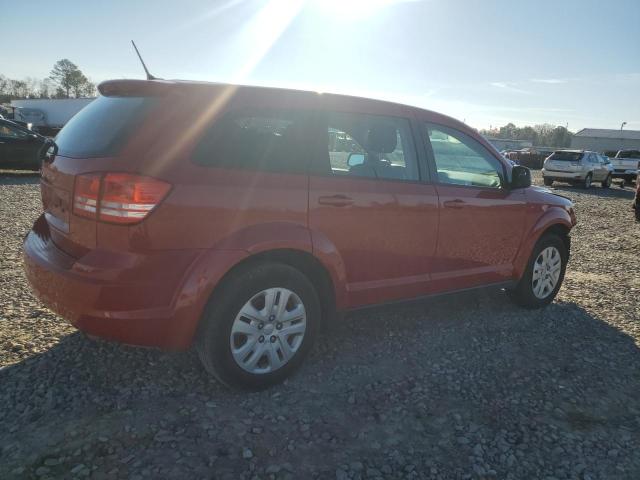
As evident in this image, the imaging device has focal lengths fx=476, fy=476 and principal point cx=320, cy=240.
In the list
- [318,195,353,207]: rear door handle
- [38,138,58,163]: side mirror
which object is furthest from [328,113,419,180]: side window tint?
[38,138,58,163]: side mirror

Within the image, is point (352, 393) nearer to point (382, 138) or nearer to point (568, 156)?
point (382, 138)

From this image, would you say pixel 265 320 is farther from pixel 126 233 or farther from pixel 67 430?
pixel 67 430

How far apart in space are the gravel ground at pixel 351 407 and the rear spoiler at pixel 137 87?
1710mm

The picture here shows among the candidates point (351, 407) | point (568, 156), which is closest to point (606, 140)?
point (568, 156)

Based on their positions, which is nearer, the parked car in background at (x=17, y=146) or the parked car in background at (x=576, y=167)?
the parked car in background at (x=17, y=146)

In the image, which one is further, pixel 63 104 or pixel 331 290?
pixel 63 104

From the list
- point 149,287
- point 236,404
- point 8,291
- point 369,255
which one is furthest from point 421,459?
point 8,291

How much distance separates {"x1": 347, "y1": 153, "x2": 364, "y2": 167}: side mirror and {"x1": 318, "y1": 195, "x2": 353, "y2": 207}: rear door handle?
12.9 inches

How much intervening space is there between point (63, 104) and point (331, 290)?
139 ft

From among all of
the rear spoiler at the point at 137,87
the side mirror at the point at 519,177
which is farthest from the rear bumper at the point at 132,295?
the side mirror at the point at 519,177

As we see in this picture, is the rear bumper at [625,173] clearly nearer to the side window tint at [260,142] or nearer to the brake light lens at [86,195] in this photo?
the side window tint at [260,142]

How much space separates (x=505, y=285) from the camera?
439 centimetres

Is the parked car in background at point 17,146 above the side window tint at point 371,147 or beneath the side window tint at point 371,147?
beneath

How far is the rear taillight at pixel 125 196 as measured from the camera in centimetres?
238
